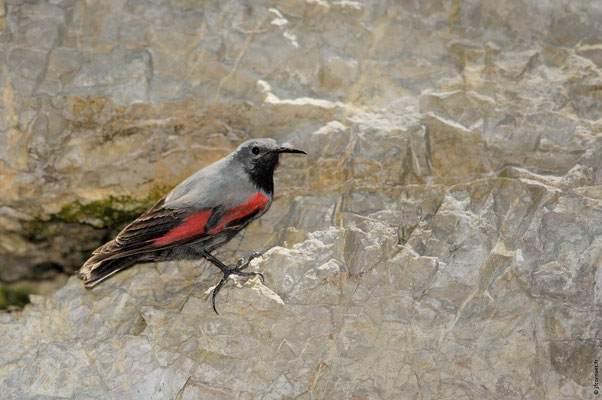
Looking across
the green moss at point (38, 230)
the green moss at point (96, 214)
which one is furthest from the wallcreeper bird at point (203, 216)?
the green moss at point (38, 230)

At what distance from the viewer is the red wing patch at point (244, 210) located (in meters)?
3.76

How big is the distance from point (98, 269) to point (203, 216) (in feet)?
2.38

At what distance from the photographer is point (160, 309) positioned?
145 inches

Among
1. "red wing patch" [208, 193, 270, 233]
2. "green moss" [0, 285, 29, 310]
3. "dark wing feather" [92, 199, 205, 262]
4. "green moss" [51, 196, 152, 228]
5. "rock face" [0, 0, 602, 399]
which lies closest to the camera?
"rock face" [0, 0, 602, 399]

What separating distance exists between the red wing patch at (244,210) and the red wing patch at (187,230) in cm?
8

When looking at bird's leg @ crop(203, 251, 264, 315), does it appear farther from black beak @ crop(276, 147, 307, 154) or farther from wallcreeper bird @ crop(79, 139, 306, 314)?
black beak @ crop(276, 147, 307, 154)

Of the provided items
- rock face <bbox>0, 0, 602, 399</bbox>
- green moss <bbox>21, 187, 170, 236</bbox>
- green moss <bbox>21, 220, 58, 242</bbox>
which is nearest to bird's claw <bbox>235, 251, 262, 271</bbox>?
rock face <bbox>0, 0, 602, 399</bbox>

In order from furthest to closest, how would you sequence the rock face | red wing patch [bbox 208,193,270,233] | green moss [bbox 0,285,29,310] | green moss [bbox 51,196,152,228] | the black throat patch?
green moss [bbox 51,196,152,228] < green moss [bbox 0,285,29,310] < the black throat patch < red wing patch [bbox 208,193,270,233] < the rock face

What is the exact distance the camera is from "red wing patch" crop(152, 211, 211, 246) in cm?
366

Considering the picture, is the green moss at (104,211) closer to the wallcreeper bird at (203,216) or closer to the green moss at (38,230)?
the green moss at (38,230)

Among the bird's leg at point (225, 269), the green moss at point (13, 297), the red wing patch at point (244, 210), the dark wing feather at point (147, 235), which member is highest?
the red wing patch at point (244, 210)

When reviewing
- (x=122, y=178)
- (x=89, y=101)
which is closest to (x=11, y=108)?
(x=89, y=101)

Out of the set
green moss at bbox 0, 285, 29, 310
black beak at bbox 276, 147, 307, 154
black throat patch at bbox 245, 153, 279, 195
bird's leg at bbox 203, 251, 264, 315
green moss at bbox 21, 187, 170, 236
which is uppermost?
black beak at bbox 276, 147, 307, 154

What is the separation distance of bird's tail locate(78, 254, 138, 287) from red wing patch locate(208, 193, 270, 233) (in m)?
0.63
